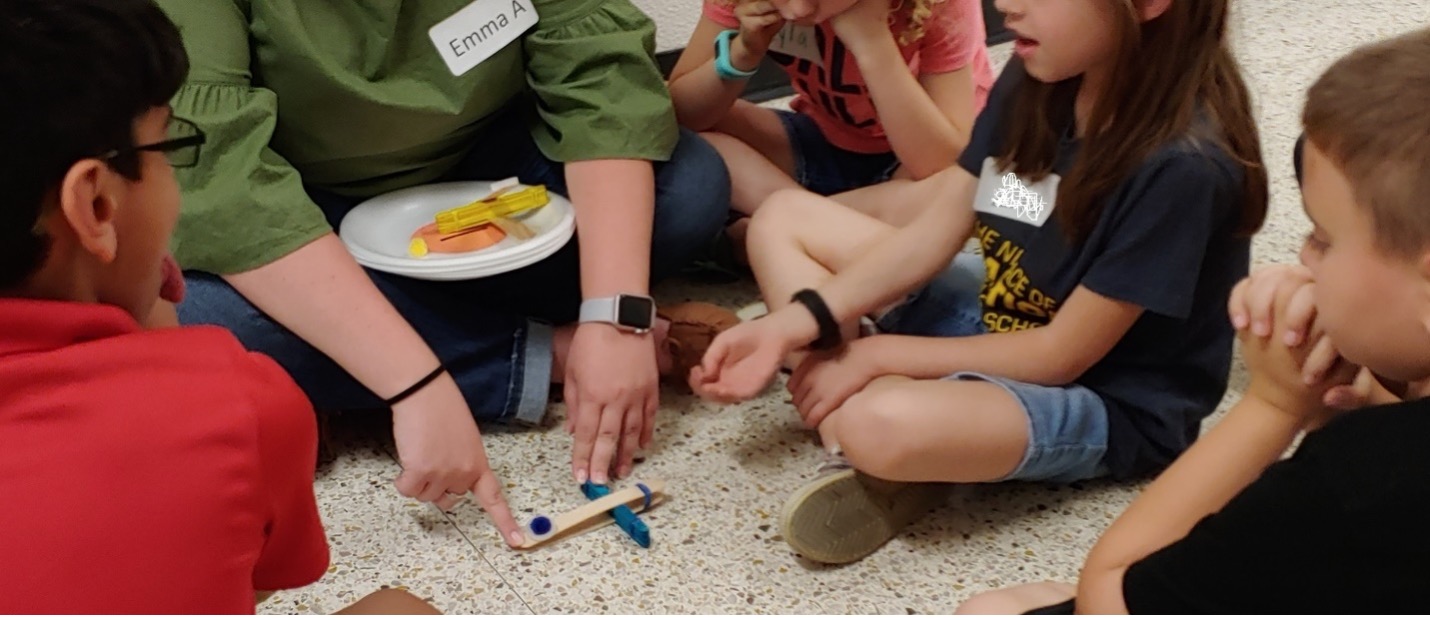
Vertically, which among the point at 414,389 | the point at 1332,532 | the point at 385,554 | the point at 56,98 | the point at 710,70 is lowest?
the point at 385,554

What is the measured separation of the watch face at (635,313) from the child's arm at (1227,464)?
463 millimetres

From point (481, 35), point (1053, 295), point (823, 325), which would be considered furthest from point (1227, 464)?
point (481, 35)

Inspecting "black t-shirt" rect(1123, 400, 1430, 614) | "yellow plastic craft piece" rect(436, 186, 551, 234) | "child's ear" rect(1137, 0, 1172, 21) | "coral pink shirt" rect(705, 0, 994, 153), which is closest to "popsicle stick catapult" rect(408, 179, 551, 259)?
"yellow plastic craft piece" rect(436, 186, 551, 234)

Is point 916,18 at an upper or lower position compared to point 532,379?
upper

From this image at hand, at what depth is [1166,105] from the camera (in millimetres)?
824

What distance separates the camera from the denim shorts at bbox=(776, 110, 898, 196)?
1363 millimetres

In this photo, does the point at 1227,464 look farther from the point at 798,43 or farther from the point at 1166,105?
the point at 798,43

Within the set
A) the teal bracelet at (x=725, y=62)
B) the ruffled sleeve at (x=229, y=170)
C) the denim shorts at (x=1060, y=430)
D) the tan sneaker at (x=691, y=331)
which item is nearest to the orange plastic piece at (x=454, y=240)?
the ruffled sleeve at (x=229, y=170)

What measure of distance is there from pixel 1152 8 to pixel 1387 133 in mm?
325

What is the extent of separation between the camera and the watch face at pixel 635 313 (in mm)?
1007

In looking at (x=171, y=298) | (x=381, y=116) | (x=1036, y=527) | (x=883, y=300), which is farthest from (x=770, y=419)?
(x=171, y=298)

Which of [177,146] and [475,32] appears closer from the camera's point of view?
[177,146]

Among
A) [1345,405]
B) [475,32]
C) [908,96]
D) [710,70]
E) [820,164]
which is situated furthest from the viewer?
[820,164]

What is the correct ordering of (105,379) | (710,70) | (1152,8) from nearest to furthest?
(105,379) < (1152,8) < (710,70)
